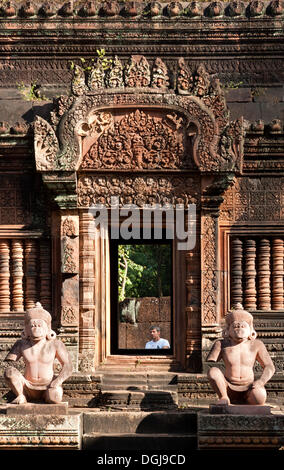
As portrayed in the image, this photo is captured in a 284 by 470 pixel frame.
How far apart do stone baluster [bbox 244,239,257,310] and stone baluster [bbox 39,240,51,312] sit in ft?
8.24

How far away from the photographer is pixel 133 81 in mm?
11789

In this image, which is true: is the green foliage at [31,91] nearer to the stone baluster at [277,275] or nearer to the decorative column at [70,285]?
the decorative column at [70,285]

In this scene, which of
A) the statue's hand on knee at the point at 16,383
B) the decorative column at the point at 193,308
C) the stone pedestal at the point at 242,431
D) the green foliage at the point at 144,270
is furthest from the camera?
the green foliage at the point at 144,270

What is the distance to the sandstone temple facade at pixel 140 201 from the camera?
11766 millimetres

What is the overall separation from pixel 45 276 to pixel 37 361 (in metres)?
2.04

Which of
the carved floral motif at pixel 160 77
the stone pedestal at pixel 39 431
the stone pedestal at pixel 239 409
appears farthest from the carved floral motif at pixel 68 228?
the stone pedestal at pixel 239 409

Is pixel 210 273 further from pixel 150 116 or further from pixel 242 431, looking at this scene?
pixel 242 431

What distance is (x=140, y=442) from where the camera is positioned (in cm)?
1000

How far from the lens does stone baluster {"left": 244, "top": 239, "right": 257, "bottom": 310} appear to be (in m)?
12.0

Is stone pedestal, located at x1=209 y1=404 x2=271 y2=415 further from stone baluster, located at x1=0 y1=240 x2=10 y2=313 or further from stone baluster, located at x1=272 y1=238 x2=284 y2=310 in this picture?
stone baluster, located at x1=0 y1=240 x2=10 y2=313

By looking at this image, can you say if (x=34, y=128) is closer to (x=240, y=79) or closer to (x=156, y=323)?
(x=240, y=79)

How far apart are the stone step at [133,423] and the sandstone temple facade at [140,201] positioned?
1.23 meters

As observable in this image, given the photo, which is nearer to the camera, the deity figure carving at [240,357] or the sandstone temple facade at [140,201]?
the deity figure carving at [240,357]
